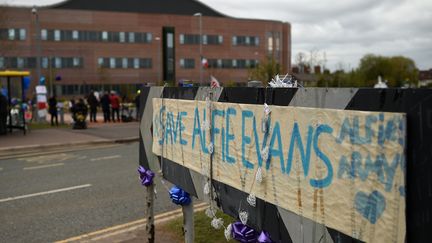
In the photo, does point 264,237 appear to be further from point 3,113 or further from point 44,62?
point 44,62

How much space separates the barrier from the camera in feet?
6.57

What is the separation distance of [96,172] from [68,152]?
3909 millimetres

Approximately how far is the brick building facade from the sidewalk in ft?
153

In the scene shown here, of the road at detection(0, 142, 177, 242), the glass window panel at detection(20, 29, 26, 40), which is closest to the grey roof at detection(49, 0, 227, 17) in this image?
the glass window panel at detection(20, 29, 26, 40)

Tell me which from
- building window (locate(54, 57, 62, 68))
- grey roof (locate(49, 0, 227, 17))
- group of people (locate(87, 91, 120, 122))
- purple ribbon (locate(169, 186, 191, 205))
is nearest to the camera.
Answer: purple ribbon (locate(169, 186, 191, 205))

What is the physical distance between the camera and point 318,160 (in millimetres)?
2506

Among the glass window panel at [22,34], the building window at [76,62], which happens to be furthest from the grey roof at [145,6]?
the building window at [76,62]

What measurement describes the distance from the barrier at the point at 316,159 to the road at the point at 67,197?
284cm

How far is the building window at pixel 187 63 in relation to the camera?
259 ft

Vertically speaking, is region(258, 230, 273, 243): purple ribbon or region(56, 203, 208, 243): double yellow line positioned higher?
region(258, 230, 273, 243): purple ribbon

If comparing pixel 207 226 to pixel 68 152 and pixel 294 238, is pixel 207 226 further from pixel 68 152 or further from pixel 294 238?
pixel 68 152

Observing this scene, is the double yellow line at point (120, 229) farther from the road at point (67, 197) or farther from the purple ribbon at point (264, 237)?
the purple ribbon at point (264, 237)

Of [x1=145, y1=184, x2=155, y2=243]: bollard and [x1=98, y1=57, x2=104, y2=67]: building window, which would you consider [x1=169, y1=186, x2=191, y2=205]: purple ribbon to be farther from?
[x1=98, y1=57, x2=104, y2=67]: building window

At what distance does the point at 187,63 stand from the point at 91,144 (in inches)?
2560
